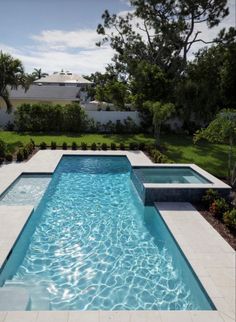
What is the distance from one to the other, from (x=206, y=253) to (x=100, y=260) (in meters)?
2.83

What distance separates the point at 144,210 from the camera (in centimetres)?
1128

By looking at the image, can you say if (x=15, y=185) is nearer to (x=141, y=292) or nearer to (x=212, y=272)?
(x=141, y=292)

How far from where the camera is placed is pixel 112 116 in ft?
89.5

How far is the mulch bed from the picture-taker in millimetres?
8568

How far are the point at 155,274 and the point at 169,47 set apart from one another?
27.6m

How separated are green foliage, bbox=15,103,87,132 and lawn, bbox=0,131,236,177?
1.59 m

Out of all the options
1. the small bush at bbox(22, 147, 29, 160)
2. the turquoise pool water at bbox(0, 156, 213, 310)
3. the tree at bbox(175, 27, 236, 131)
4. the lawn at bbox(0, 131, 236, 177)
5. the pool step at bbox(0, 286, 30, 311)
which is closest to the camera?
the pool step at bbox(0, 286, 30, 311)

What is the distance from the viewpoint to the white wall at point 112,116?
88.9 ft

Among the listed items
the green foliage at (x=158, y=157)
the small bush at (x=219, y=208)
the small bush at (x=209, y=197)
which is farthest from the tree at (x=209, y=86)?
the small bush at (x=219, y=208)

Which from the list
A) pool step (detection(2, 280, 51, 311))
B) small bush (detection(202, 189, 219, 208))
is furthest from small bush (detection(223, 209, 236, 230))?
pool step (detection(2, 280, 51, 311))

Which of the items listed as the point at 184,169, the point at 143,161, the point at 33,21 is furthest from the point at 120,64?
the point at 184,169
